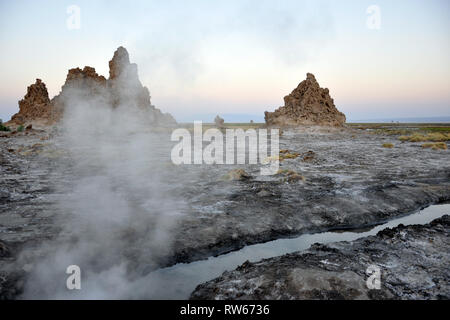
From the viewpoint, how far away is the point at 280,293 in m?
3.61

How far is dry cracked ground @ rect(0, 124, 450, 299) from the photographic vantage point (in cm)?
495

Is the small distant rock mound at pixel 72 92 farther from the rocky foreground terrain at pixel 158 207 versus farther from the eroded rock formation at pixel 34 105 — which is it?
the rocky foreground terrain at pixel 158 207

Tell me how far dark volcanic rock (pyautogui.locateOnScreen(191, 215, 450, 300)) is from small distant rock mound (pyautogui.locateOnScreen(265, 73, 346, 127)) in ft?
162

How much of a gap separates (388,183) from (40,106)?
66.4 metres

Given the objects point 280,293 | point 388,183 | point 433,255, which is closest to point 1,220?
point 280,293

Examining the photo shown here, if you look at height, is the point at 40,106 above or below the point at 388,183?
above

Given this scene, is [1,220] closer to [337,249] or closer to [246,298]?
→ [246,298]

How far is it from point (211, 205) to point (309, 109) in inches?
1977
